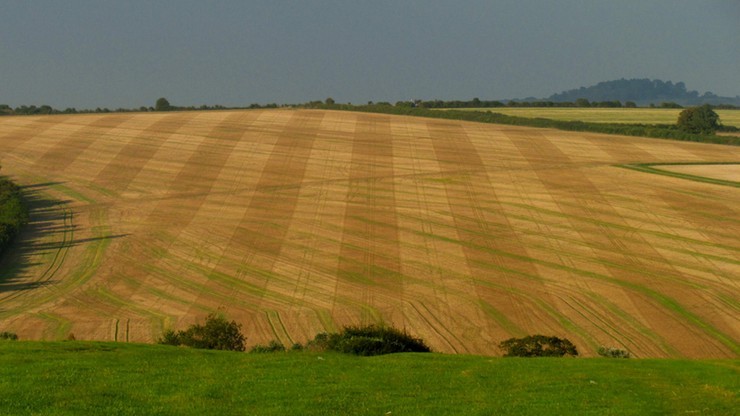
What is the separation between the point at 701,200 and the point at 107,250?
61512 millimetres

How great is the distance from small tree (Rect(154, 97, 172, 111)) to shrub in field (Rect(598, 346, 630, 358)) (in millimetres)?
147703

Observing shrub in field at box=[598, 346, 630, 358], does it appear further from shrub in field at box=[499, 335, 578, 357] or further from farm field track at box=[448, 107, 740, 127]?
farm field track at box=[448, 107, 740, 127]

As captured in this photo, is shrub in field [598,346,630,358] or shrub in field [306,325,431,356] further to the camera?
shrub in field [598,346,630,358]

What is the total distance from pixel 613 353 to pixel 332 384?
25158 mm

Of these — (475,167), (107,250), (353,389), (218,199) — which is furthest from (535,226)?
(353,389)

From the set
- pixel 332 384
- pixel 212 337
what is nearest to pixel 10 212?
pixel 212 337

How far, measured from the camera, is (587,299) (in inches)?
2271

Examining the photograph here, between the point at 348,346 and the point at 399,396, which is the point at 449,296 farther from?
the point at 399,396

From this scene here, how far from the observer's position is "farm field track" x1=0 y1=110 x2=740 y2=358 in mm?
54281

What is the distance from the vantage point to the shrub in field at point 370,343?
3569 centimetres

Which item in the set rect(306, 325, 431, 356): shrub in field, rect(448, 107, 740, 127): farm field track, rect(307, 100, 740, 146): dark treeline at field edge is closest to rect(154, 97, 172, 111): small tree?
rect(307, 100, 740, 146): dark treeline at field edge

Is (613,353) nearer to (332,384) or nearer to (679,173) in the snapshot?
(332,384)

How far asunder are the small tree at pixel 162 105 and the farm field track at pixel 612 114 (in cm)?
7473

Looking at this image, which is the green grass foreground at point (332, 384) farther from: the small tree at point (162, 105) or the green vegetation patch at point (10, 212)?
the small tree at point (162, 105)
